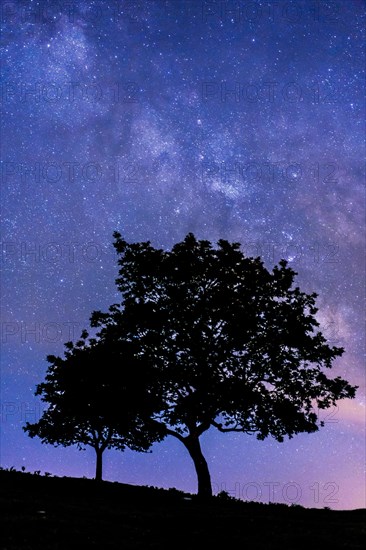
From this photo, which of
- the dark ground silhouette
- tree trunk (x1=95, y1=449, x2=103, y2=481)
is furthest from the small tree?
the dark ground silhouette

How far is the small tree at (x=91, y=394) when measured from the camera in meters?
32.7

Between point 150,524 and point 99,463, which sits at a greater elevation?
point 99,463

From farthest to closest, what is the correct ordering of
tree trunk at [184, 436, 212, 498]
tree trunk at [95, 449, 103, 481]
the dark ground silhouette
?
tree trunk at [95, 449, 103, 481] → tree trunk at [184, 436, 212, 498] → the dark ground silhouette

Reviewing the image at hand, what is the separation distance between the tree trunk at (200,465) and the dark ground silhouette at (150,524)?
5.53 meters

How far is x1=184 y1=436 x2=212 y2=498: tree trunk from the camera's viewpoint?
106ft

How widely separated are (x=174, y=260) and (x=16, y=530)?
20.7m

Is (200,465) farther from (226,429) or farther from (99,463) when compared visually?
(99,463)

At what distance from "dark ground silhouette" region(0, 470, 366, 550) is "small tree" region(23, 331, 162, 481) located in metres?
6.69

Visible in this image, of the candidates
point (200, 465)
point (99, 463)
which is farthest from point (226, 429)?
point (99, 463)

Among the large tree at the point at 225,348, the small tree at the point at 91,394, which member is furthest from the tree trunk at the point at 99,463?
the large tree at the point at 225,348

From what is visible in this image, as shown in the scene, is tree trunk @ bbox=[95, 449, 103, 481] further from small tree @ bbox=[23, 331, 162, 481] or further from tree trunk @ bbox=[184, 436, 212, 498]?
tree trunk @ bbox=[184, 436, 212, 498]

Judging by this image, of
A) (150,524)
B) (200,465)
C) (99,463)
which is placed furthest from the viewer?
(99,463)

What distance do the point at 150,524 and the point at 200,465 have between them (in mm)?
14746

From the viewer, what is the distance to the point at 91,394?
111ft
